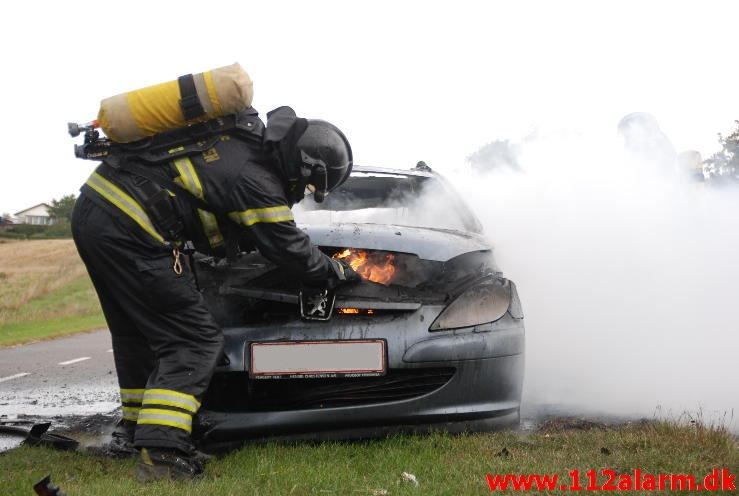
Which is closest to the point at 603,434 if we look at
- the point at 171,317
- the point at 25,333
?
the point at 171,317

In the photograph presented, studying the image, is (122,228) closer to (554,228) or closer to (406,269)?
(406,269)

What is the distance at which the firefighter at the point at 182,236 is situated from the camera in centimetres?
309

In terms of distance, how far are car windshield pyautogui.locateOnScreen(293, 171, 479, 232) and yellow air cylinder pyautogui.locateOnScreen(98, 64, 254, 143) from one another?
68.1 inches

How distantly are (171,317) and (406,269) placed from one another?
1.10 metres

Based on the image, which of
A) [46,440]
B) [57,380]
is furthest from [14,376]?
[46,440]

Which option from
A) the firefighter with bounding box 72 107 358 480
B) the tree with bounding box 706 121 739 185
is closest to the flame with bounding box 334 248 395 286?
the firefighter with bounding box 72 107 358 480

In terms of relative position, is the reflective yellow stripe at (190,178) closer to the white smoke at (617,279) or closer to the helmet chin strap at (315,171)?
the helmet chin strap at (315,171)

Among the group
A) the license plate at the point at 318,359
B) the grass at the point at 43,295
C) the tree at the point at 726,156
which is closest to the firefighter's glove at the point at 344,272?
the license plate at the point at 318,359

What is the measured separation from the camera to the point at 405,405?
3.29 m

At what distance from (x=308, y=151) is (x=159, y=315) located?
0.97m

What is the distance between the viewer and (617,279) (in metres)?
6.06

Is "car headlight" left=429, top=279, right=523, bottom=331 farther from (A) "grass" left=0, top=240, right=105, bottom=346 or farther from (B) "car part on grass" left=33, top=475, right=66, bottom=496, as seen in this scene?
(A) "grass" left=0, top=240, right=105, bottom=346

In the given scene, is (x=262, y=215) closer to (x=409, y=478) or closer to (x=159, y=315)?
(x=159, y=315)

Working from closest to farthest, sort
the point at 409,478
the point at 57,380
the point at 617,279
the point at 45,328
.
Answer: the point at 409,478 < the point at 617,279 < the point at 57,380 < the point at 45,328
